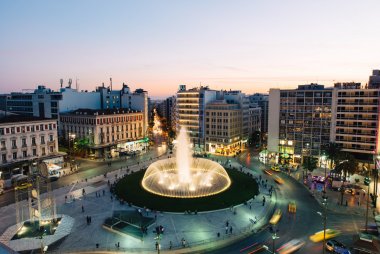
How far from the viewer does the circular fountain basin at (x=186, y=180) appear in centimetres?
6166

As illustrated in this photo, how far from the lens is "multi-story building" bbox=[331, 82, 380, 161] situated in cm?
7888

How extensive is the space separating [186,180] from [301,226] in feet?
90.2

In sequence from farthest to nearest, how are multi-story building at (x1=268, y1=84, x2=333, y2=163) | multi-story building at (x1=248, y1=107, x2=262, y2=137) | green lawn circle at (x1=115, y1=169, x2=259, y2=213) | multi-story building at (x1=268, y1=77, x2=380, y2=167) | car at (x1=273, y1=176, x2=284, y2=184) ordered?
multi-story building at (x1=248, y1=107, x2=262, y2=137)
multi-story building at (x1=268, y1=84, x2=333, y2=163)
multi-story building at (x1=268, y1=77, x2=380, y2=167)
car at (x1=273, y1=176, x2=284, y2=184)
green lawn circle at (x1=115, y1=169, x2=259, y2=213)

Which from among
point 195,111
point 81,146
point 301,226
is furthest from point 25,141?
point 301,226

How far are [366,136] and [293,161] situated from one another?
21.8 meters

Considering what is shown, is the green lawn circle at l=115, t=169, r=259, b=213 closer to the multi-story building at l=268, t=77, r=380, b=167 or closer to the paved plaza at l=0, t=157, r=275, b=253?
the paved plaza at l=0, t=157, r=275, b=253

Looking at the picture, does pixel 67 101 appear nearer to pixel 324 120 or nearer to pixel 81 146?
pixel 81 146

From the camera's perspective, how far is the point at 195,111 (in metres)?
116

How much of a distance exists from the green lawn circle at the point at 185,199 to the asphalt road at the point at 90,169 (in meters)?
13.5

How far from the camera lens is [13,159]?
75.9 m

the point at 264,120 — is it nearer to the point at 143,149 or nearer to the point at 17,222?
the point at 143,149

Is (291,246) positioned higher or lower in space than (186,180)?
lower

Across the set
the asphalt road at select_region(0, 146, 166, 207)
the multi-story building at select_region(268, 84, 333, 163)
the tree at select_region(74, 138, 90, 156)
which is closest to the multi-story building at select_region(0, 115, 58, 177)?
the asphalt road at select_region(0, 146, 166, 207)

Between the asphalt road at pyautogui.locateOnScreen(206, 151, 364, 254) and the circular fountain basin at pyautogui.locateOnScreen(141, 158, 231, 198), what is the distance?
1370 centimetres
